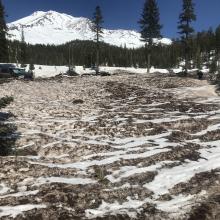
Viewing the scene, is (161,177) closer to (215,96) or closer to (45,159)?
(45,159)

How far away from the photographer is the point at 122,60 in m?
175

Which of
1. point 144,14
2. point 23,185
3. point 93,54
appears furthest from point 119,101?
point 93,54

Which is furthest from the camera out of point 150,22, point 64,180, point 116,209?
point 150,22

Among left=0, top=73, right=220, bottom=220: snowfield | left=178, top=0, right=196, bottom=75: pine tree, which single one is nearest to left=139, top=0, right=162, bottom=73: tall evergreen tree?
left=178, top=0, right=196, bottom=75: pine tree

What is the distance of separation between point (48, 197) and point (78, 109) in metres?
16.4

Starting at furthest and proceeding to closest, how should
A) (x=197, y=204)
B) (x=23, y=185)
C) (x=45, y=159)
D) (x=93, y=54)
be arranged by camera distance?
(x=93, y=54) < (x=45, y=159) < (x=23, y=185) < (x=197, y=204)

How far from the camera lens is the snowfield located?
515 inches

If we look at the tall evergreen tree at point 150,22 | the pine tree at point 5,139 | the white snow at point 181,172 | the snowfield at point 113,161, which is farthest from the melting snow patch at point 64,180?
the tall evergreen tree at point 150,22

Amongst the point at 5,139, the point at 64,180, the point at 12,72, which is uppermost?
the point at 12,72

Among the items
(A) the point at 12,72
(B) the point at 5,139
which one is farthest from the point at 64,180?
(A) the point at 12,72

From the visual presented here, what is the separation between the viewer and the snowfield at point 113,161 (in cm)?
1308

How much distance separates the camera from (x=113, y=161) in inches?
693

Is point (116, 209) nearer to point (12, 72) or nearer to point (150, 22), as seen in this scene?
point (12, 72)

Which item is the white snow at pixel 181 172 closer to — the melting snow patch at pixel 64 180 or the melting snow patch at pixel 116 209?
the melting snow patch at pixel 116 209
